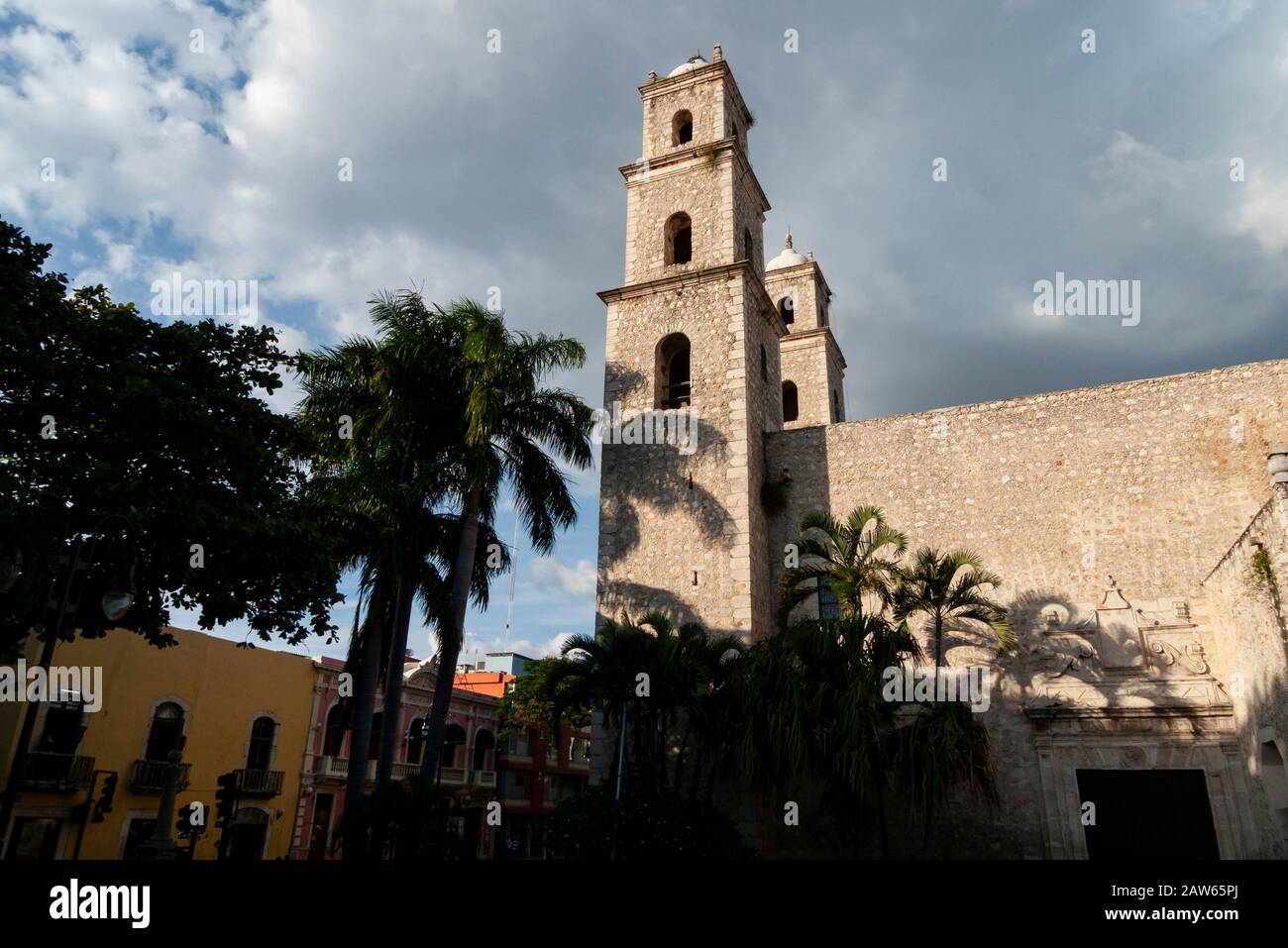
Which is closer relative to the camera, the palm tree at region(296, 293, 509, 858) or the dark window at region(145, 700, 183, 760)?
the palm tree at region(296, 293, 509, 858)

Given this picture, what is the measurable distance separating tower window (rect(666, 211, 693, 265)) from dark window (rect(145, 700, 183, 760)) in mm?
16700

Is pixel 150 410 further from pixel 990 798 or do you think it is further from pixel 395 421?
pixel 990 798

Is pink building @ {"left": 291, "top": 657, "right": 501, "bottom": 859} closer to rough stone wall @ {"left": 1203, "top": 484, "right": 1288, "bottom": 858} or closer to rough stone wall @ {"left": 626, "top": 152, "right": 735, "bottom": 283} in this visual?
rough stone wall @ {"left": 626, "top": 152, "right": 735, "bottom": 283}

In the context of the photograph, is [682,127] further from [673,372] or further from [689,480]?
[689,480]

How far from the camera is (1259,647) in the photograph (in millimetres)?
11375

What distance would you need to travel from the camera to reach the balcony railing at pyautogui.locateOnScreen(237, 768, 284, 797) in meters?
22.3

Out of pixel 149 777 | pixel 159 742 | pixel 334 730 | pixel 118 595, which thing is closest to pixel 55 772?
pixel 149 777

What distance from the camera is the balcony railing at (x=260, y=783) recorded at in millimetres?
22344

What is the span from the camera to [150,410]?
33.0 feet

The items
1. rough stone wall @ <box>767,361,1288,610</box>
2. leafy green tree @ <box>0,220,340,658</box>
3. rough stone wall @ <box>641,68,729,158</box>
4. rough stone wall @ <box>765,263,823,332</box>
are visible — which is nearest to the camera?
leafy green tree @ <box>0,220,340,658</box>

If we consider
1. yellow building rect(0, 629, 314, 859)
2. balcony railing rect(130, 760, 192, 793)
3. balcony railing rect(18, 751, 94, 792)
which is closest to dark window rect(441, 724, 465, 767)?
yellow building rect(0, 629, 314, 859)

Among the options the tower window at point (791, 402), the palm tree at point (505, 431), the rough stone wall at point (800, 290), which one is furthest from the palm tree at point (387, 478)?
the rough stone wall at point (800, 290)

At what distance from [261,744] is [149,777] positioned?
11.3ft
